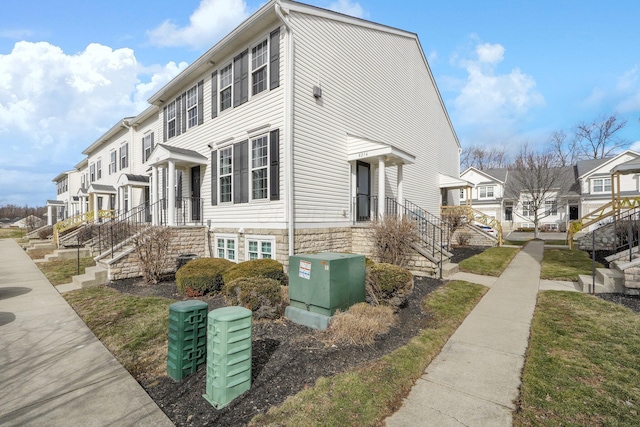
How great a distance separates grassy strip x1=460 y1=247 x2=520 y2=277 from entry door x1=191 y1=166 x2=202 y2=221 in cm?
1043

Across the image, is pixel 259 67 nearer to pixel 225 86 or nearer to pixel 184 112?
pixel 225 86

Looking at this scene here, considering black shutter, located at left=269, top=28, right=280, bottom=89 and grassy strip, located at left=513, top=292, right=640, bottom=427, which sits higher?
black shutter, located at left=269, top=28, right=280, bottom=89

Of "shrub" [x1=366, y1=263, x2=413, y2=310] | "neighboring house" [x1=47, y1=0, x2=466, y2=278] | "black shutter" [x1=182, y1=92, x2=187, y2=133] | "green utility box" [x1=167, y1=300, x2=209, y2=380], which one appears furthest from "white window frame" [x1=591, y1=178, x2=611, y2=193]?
"green utility box" [x1=167, y1=300, x2=209, y2=380]

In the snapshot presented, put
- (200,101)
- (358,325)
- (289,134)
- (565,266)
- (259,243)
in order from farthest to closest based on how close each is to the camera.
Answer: (200,101), (565,266), (259,243), (289,134), (358,325)

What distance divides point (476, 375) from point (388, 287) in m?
2.33

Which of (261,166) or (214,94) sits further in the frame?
(214,94)

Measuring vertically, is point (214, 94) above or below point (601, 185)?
above

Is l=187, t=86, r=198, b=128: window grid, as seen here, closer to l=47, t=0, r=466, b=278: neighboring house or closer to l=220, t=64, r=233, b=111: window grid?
l=47, t=0, r=466, b=278: neighboring house

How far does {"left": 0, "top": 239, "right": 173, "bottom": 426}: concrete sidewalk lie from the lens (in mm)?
3107

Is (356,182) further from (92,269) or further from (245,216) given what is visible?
(92,269)

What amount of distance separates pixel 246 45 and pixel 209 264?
23.3 feet

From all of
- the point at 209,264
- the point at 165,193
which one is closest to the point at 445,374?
the point at 209,264

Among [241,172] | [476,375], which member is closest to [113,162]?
[241,172]

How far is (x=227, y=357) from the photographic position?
3.29 m
